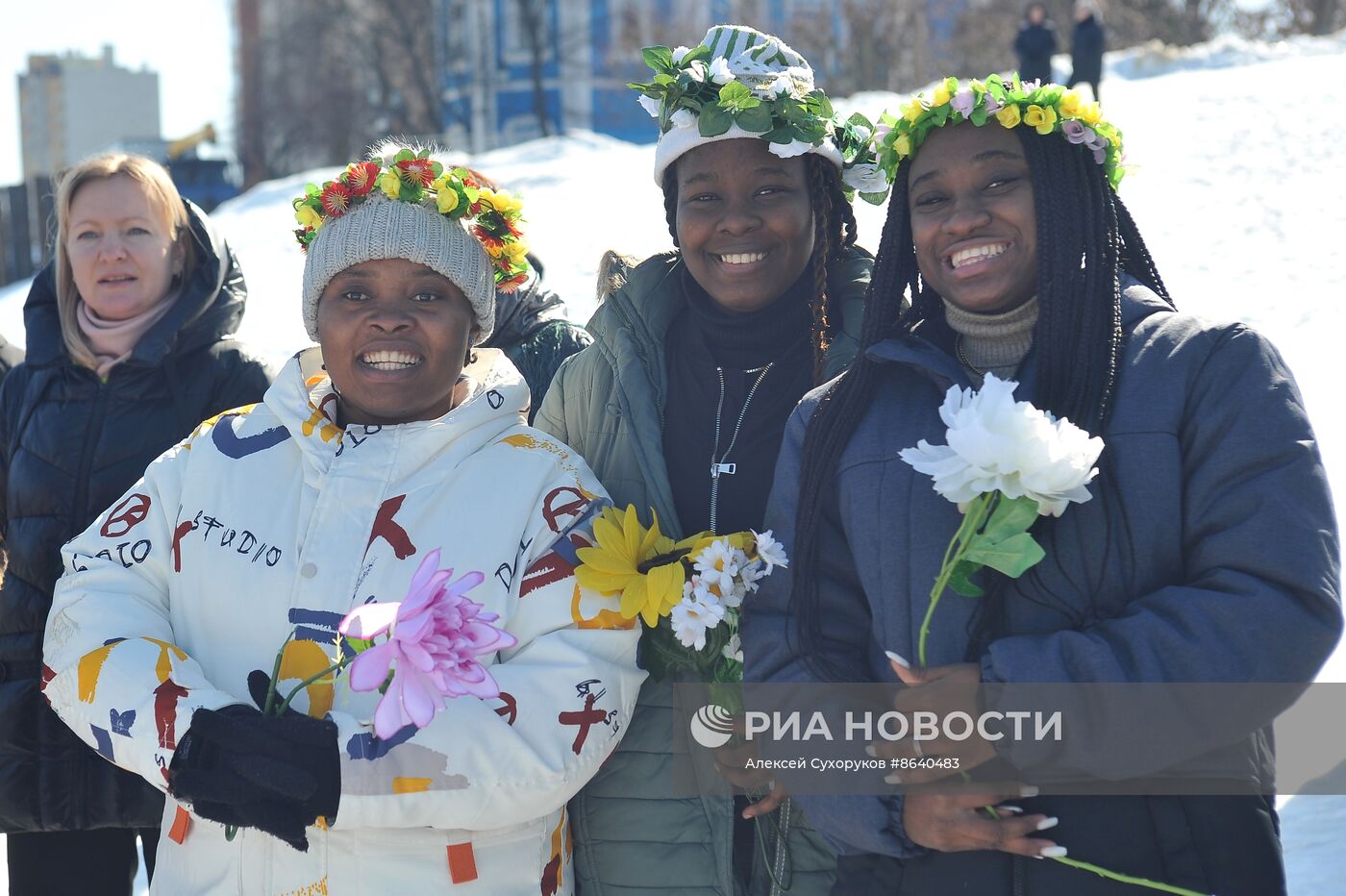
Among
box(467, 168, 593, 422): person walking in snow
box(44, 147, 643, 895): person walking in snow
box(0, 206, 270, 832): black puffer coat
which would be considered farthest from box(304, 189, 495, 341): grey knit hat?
box(467, 168, 593, 422): person walking in snow

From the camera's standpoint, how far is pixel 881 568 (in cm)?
250

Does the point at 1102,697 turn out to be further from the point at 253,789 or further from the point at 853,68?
the point at 853,68

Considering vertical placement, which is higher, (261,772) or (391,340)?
(391,340)

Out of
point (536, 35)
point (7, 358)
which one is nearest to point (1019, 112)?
point (7, 358)

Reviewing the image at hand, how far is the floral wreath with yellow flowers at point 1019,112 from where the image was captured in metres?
2.61

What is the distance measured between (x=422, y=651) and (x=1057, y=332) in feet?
4.11

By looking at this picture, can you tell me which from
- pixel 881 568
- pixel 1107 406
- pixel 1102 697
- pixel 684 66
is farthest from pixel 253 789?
pixel 684 66

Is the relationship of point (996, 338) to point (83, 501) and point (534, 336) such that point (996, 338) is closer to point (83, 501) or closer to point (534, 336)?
point (534, 336)

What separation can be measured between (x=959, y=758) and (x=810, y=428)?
0.70m

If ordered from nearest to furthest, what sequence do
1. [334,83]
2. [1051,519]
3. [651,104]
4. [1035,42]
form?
[1051,519]
[651,104]
[1035,42]
[334,83]

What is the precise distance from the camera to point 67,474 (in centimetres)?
361

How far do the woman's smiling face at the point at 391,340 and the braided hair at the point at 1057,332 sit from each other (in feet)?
2.80

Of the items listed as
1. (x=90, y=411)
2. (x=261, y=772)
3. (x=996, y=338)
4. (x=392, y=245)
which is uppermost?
(x=392, y=245)

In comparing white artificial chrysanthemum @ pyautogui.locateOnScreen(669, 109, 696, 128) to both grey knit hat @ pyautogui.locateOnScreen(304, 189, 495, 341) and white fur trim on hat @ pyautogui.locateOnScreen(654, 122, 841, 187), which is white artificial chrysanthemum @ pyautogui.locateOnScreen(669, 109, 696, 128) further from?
grey knit hat @ pyautogui.locateOnScreen(304, 189, 495, 341)
